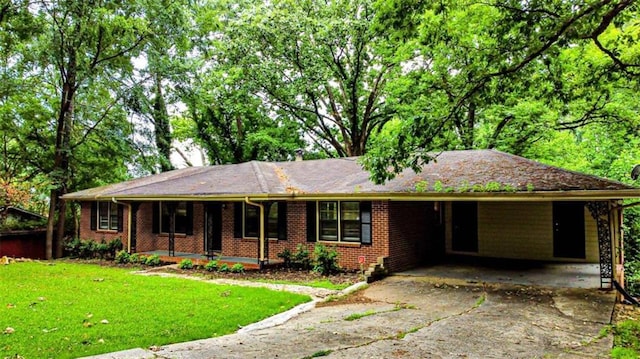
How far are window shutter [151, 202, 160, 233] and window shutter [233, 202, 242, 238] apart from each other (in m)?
4.08

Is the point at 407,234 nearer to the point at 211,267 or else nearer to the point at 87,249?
the point at 211,267

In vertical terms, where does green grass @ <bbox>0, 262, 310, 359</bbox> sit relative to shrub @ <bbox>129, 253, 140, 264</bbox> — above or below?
above

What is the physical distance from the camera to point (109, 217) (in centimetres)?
1836

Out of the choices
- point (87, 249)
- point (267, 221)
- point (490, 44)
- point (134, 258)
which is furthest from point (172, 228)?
point (490, 44)

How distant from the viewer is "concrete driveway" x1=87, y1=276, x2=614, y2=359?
224 inches

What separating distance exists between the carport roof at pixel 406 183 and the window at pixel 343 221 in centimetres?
56

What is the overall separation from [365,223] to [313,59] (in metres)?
12.2

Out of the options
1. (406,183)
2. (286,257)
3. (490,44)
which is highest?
(490,44)

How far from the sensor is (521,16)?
7.69m

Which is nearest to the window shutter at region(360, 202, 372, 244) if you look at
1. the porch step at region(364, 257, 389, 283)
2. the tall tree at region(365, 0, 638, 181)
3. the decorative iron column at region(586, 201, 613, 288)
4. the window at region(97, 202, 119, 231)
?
the porch step at region(364, 257, 389, 283)

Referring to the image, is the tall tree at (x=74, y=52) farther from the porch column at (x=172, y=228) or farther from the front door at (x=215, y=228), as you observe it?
the front door at (x=215, y=228)

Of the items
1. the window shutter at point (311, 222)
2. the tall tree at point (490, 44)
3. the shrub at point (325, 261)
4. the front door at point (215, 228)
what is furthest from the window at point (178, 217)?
the tall tree at point (490, 44)

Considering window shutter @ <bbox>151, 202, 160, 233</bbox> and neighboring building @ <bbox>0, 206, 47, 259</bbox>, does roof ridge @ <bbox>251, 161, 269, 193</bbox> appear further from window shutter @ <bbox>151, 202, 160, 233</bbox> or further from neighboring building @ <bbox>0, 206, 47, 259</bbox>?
neighboring building @ <bbox>0, 206, 47, 259</bbox>

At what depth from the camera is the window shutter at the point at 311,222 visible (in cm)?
1331
